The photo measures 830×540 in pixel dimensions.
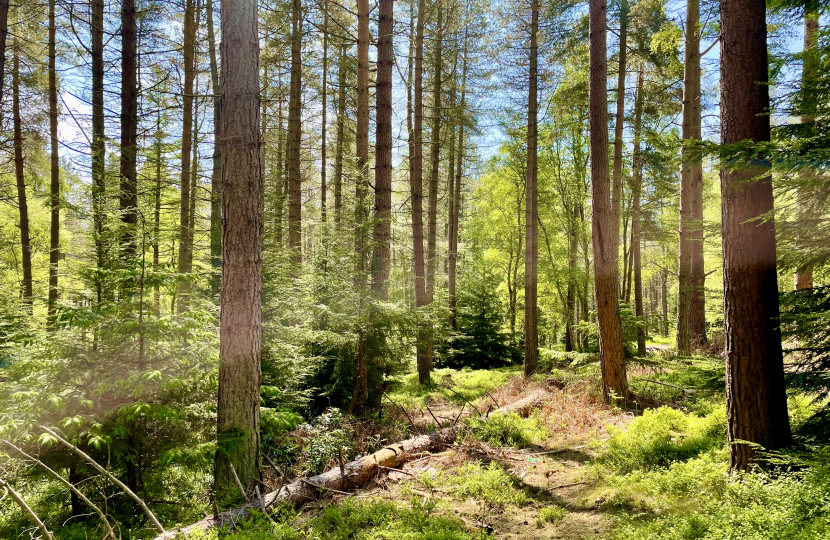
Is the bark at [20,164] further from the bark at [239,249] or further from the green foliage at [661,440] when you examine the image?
the green foliage at [661,440]

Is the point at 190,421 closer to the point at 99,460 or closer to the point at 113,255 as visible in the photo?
the point at 99,460

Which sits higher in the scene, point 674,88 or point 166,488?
point 674,88

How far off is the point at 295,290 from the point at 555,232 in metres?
11.8

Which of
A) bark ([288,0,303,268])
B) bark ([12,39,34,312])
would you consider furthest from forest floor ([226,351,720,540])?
bark ([12,39,34,312])

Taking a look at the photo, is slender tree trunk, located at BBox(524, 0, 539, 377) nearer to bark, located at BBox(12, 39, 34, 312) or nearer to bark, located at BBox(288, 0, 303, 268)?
bark, located at BBox(288, 0, 303, 268)

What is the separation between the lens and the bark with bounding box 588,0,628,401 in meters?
7.38

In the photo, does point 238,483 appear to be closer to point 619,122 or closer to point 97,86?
point 97,86

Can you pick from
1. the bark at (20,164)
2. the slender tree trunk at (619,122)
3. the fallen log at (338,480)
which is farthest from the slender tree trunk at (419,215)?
the bark at (20,164)

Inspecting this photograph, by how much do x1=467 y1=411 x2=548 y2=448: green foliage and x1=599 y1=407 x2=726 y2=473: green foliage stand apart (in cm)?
121

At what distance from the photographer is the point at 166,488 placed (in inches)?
208

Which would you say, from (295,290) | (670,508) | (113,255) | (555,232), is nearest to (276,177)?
(295,290)

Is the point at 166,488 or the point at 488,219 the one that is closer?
the point at 166,488

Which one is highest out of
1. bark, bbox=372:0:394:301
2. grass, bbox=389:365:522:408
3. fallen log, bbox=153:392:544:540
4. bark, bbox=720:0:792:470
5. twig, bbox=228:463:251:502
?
bark, bbox=372:0:394:301

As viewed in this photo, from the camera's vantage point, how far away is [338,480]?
538 centimetres
